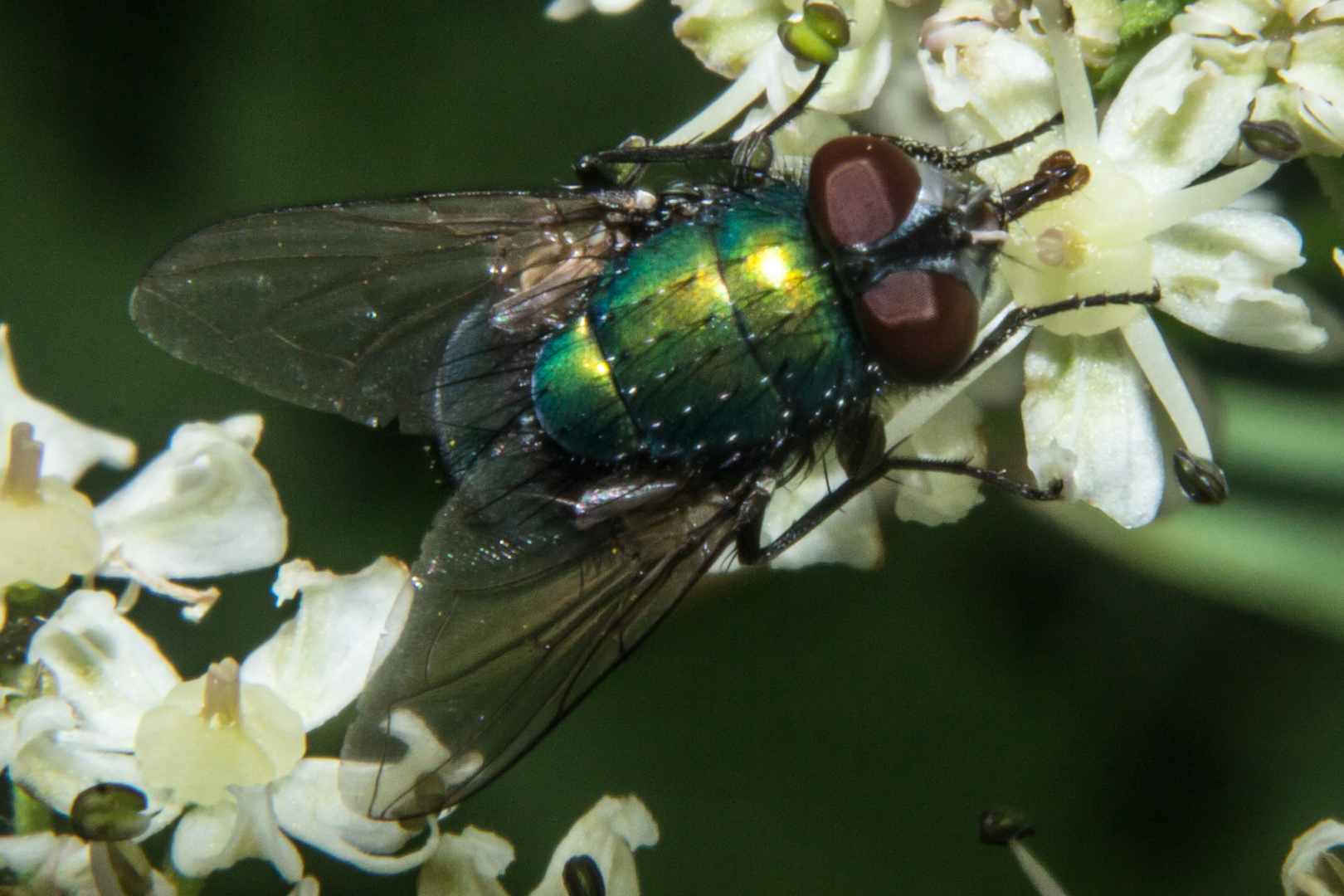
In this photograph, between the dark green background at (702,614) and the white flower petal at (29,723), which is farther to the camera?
the dark green background at (702,614)

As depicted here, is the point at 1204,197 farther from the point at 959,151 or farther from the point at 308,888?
the point at 308,888

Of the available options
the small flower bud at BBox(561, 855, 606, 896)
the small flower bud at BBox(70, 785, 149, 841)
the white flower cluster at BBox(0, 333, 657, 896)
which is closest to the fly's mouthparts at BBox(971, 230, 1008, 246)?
the white flower cluster at BBox(0, 333, 657, 896)

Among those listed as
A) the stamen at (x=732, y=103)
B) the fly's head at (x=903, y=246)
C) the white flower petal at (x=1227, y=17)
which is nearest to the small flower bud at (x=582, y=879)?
the fly's head at (x=903, y=246)

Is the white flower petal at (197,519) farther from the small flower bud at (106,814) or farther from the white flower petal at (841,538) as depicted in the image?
the white flower petal at (841,538)

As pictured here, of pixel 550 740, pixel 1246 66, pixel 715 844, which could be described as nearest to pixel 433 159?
pixel 550 740

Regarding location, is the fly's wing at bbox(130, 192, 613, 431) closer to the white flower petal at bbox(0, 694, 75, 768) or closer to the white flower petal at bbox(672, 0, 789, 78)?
the white flower petal at bbox(672, 0, 789, 78)

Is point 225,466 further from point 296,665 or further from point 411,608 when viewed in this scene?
point 411,608
